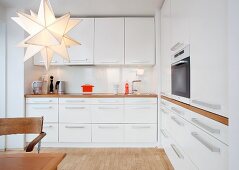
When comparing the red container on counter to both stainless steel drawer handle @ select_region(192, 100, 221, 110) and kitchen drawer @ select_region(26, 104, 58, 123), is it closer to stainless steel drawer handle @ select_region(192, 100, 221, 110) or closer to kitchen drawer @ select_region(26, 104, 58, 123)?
kitchen drawer @ select_region(26, 104, 58, 123)

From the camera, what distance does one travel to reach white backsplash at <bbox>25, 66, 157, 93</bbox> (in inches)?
163

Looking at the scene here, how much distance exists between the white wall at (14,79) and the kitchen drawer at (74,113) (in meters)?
0.68

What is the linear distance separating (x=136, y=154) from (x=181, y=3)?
7.41ft

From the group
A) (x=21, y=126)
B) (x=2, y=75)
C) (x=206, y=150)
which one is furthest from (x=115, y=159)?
(x=2, y=75)

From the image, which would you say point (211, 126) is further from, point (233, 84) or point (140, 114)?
point (140, 114)

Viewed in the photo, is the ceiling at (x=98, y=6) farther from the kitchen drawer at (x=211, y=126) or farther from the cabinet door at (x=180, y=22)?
the kitchen drawer at (x=211, y=126)

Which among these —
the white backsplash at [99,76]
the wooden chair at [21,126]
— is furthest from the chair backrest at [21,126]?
the white backsplash at [99,76]

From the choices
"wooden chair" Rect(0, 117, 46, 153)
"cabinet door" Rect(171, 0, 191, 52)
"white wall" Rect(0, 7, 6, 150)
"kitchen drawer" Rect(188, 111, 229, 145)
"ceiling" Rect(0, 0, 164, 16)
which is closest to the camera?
"kitchen drawer" Rect(188, 111, 229, 145)

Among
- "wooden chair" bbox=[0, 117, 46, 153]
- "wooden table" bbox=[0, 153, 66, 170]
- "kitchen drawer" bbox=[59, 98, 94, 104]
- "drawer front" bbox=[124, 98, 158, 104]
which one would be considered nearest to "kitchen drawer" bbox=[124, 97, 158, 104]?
"drawer front" bbox=[124, 98, 158, 104]

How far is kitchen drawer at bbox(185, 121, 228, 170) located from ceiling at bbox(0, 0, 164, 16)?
228 centimetres

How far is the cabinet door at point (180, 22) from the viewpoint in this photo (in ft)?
6.46

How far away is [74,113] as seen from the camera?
3562mm

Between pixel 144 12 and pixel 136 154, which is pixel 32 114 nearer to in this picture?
pixel 136 154

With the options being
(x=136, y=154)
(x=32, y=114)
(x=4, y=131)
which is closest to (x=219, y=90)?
(x=4, y=131)
